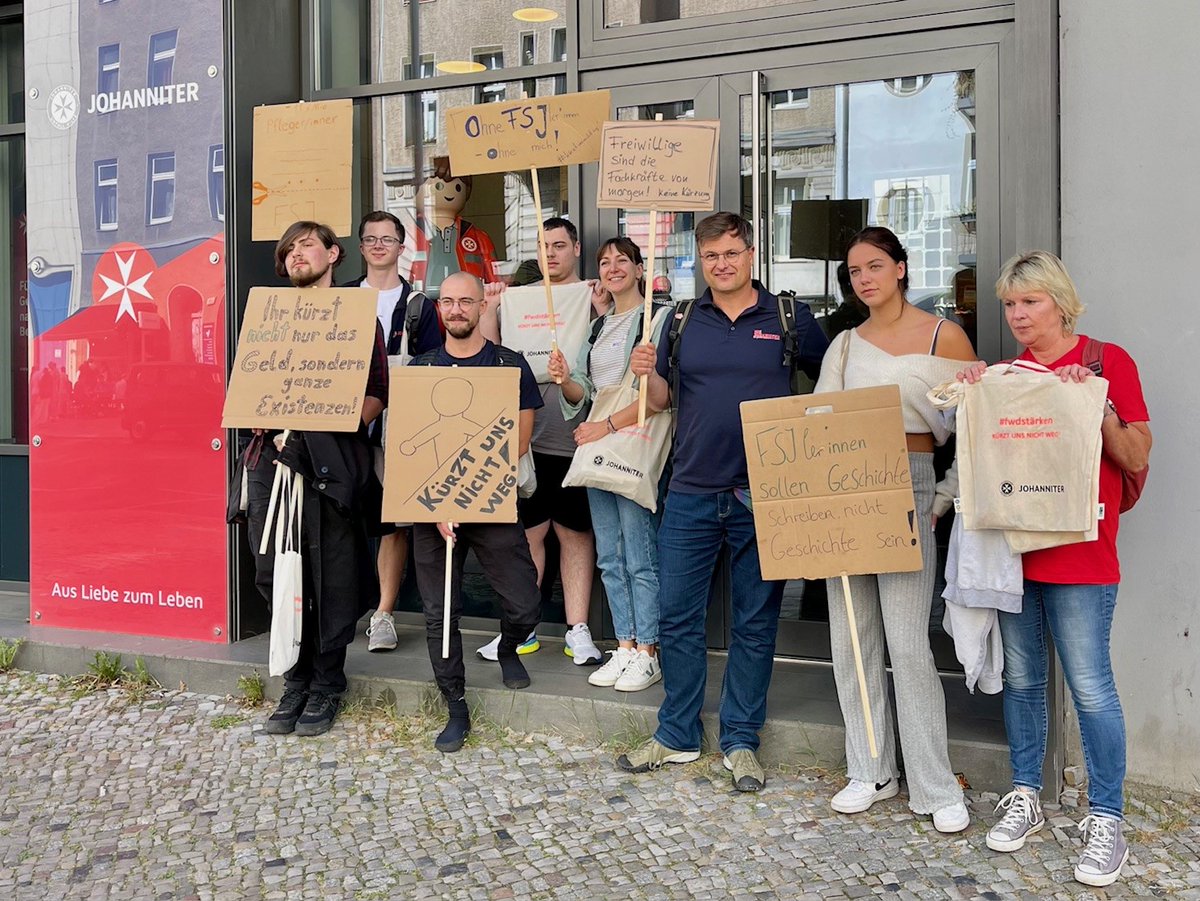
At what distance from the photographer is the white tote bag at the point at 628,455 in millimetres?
4621

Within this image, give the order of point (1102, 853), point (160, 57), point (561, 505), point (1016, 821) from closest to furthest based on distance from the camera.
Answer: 1. point (1102, 853)
2. point (1016, 821)
3. point (561, 505)
4. point (160, 57)

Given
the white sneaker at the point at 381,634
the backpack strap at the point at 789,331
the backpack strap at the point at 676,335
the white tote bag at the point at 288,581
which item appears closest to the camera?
the backpack strap at the point at 789,331

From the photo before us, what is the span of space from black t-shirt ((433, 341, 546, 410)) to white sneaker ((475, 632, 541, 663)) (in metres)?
1.14

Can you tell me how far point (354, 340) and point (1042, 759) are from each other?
293cm

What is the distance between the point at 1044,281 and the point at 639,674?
2.29 metres

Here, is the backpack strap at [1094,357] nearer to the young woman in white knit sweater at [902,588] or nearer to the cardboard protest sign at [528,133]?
the young woman in white knit sweater at [902,588]

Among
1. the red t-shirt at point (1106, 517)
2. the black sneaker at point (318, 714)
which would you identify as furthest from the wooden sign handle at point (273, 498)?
the red t-shirt at point (1106, 517)

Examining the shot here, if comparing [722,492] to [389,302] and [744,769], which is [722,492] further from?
[389,302]

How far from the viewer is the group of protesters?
11.6 ft

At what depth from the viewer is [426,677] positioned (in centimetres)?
499

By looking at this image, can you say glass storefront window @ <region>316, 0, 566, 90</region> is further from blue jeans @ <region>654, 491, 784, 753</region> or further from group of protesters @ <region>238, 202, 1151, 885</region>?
blue jeans @ <region>654, 491, 784, 753</region>

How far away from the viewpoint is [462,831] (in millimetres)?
3846

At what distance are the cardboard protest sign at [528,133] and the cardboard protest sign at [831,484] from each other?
163 centimetres

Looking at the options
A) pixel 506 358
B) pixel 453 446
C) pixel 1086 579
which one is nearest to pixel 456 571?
pixel 453 446
